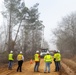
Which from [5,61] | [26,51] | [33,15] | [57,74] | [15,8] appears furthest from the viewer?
[26,51]

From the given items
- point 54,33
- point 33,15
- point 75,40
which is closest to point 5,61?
point 33,15

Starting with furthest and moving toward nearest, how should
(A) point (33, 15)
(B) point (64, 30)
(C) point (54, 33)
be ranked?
(C) point (54, 33)
(B) point (64, 30)
(A) point (33, 15)

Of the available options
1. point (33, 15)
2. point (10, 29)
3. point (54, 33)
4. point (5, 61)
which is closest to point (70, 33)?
point (54, 33)

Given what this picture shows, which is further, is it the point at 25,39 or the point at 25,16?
the point at 25,39

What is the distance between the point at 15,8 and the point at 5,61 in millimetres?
16807

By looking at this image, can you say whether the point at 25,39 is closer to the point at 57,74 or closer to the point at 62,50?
the point at 62,50

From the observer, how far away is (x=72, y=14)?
94.8 metres

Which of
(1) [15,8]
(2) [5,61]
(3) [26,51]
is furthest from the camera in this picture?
(3) [26,51]

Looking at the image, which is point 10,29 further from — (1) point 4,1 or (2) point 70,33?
(2) point 70,33

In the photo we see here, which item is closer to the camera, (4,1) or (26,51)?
(4,1)

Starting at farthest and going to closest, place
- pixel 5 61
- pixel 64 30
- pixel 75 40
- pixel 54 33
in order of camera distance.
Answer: pixel 54 33 → pixel 64 30 → pixel 75 40 → pixel 5 61

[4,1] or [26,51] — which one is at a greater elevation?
[4,1]

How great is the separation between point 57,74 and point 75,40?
66733 mm

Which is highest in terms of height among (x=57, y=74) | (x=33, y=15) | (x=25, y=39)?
(x=33, y=15)
